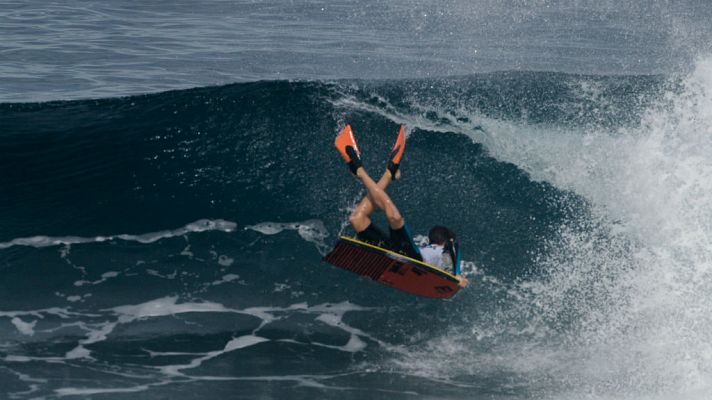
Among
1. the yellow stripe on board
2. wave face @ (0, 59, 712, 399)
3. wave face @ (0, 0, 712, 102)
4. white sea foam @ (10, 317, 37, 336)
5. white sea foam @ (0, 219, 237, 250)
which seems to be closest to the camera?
the yellow stripe on board

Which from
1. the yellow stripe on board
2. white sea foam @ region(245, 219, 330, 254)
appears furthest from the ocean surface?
the yellow stripe on board

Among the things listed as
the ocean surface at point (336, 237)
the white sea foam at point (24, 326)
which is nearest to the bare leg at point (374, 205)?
the ocean surface at point (336, 237)

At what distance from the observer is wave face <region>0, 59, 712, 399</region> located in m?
8.82

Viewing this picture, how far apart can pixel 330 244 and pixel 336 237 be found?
0.14 metres

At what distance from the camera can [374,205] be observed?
8.51 metres

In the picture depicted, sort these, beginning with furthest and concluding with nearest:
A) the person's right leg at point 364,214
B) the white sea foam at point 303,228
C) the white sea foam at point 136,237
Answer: the white sea foam at point 303,228 → the white sea foam at point 136,237 → the person's right leg at point 364,214

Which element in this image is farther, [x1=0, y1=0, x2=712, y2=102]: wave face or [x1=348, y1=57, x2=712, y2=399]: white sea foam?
[x1=0, y1=0, x2=712, y2=102]: wave face

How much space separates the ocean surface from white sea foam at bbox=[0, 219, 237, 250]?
0.10 feet

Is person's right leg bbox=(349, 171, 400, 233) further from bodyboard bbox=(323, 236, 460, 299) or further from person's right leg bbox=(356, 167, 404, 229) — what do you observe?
bodyboard bbox=(323, 236, 460, 299)

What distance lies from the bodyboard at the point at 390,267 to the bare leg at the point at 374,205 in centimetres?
33

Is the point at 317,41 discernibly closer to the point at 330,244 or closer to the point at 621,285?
the point at 330,244

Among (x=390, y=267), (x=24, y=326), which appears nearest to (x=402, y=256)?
(x=390, y=267)

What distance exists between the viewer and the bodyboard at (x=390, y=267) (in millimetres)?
8234

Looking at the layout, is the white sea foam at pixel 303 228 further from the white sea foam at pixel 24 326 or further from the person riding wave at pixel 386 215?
the white sea foam at pixel 24 326
